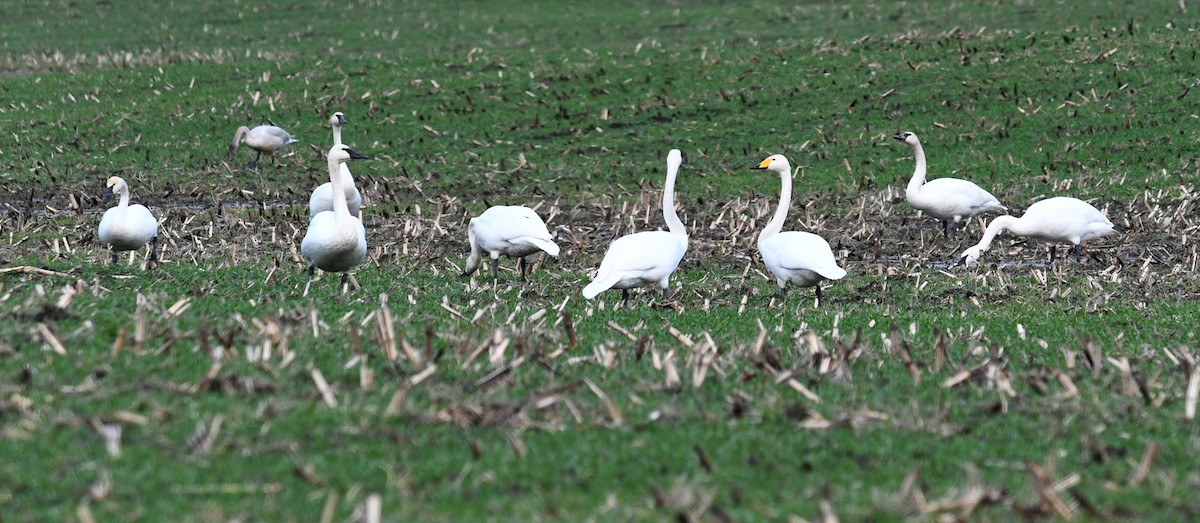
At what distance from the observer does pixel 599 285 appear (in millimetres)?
11227

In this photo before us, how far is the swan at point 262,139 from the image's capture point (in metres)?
21.2

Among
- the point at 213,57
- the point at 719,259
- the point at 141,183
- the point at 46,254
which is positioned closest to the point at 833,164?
the point at 719,259

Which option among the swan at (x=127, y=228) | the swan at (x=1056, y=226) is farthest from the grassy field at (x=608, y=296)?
the swan at (x=127, y=228)

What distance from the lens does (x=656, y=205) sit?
18109 millimetres

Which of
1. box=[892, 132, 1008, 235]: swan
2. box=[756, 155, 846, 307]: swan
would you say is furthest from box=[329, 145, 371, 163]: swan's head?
box=[892, 132, 1008, 235]: swan

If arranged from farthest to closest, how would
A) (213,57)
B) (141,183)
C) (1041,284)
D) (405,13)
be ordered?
(405,13) → (213,57) → (141,183) → (1041,284)

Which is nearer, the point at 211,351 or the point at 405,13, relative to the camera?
the point at 211,351

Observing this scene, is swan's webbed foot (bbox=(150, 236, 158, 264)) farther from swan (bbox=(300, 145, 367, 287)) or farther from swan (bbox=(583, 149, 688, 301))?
swan (bbox=(583, 149, 688, 301))

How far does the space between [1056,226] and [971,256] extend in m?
0.95

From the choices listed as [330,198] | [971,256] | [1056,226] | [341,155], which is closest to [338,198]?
[341,155]

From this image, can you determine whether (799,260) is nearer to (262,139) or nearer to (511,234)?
(511,234)

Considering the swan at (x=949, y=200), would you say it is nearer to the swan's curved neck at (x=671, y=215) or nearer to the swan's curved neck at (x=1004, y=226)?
the swan's curved neck at (x=1004, y=226)

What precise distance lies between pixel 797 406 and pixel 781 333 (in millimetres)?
2700

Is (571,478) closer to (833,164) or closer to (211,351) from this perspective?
(211,351)
